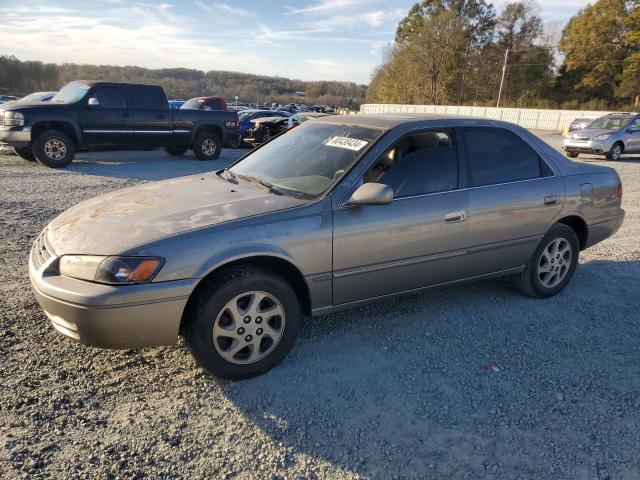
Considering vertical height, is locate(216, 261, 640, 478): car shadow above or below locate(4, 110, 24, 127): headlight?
below

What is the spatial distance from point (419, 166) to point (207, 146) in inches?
434

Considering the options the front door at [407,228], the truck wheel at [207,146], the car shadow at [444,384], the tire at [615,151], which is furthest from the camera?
the tire at [615,151]

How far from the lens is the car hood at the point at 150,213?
2.84m

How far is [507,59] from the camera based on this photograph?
51.9 metres

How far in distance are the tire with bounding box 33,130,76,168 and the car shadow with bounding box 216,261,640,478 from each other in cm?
961

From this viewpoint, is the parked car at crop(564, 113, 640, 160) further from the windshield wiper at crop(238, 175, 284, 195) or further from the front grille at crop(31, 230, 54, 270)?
the front grille at crop(31, 230, 54, 270)

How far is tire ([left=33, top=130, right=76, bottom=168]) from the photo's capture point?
10805mm

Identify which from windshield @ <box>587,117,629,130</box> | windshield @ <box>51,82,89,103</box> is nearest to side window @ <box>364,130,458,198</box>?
windshield @ <box>51,82,89,103</box>

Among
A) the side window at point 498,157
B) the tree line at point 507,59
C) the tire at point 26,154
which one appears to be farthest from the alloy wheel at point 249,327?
the tree line at point 507,59

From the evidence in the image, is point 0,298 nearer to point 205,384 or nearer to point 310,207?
point 205,384

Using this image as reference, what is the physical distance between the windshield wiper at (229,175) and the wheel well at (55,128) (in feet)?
28.3

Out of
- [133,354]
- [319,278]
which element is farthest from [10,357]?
[319,278]

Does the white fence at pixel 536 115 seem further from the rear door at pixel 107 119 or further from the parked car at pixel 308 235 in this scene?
the parked car at pixel 308 235

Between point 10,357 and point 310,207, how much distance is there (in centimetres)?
216
